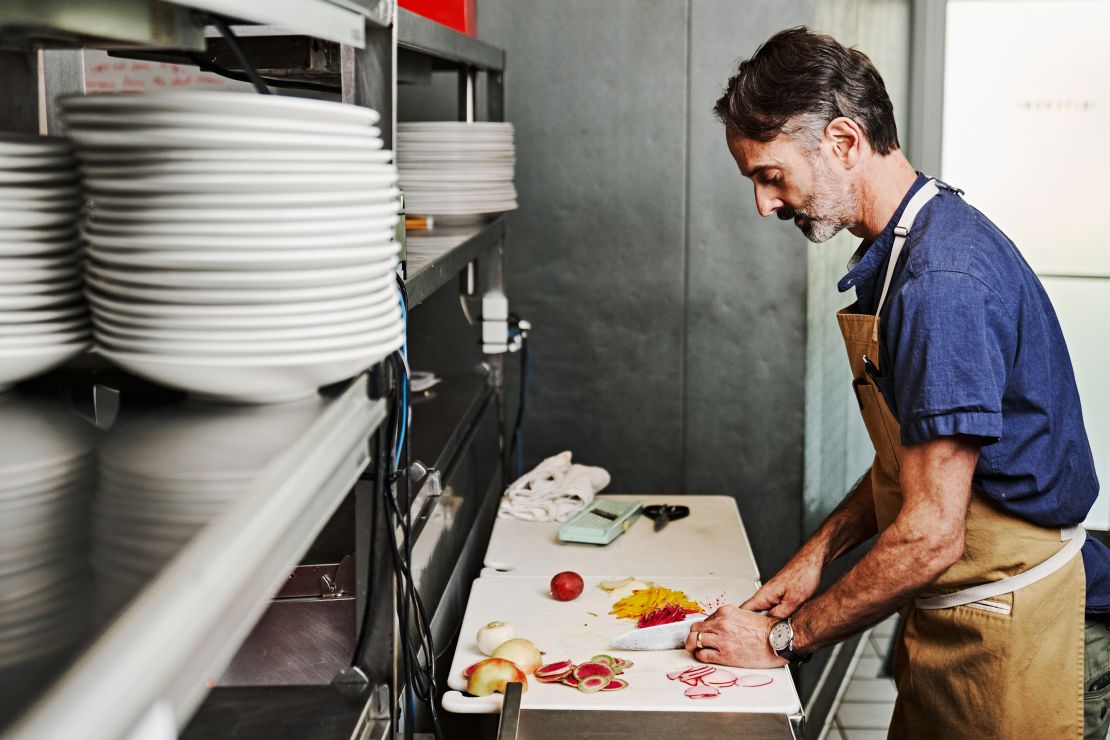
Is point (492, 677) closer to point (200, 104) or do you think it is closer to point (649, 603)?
point (649, 603)

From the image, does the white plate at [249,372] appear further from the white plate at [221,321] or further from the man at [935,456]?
the man at [935,456]

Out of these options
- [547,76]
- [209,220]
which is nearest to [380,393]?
[209,220]

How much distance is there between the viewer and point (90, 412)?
3.65 ft

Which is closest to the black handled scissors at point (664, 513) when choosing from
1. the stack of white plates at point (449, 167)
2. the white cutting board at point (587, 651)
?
the white cutting board at point (587, 651)

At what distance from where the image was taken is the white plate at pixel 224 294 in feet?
3.34

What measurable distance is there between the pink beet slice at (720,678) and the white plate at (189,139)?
1.34 m

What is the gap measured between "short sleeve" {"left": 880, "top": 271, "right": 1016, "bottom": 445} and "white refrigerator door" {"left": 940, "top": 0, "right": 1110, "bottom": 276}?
2654mm

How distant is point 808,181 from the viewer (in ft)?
7.06

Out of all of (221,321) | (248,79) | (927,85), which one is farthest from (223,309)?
(927,85)

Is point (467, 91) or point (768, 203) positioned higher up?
point (467, 91)

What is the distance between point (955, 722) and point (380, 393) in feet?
4.75

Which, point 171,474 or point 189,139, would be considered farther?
point 189,139

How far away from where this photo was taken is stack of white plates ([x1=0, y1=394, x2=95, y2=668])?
61 centimetres

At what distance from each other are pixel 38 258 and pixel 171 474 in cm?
36
